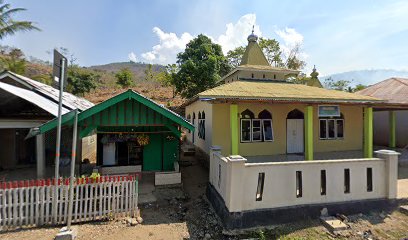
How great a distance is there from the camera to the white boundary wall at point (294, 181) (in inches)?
215

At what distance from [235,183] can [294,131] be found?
7.72m

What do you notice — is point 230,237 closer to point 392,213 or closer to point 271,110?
point 392,213

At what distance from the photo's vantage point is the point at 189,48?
23766 mm

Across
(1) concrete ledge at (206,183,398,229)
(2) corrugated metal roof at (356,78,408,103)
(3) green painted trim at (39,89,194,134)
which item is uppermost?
(2) corrugated metal roof at (356,78,408,103)

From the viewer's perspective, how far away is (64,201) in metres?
5.49

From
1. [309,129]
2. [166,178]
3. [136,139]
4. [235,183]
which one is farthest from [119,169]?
[309,129]

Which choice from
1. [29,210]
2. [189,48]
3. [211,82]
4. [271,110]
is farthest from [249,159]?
[189,48]

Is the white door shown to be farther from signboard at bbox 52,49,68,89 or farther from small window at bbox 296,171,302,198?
signboard at bbox 52,49,68,89

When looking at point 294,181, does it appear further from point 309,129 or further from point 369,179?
point 309,129

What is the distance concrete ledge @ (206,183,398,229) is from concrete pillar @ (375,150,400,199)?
11.3 inches

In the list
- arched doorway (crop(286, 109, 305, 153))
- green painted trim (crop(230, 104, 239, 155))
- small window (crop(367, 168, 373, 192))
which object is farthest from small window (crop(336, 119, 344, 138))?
green painted trim (crop(230, 104, 239, 155))

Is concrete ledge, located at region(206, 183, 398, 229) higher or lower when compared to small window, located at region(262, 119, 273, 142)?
lower

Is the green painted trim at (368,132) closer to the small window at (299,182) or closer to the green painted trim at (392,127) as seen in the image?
the green painted trim at (392,127)

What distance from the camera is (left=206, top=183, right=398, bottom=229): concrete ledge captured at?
549 centimetres
